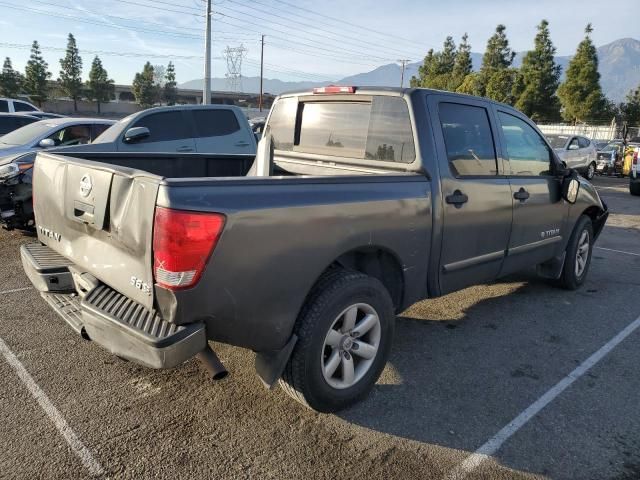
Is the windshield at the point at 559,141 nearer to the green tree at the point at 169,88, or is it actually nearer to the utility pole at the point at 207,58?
the utility pole at the point at 207,58

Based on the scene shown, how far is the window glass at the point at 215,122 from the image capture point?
8430 mm

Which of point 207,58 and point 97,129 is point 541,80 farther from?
point 97,129

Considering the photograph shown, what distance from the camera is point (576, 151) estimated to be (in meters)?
18.0

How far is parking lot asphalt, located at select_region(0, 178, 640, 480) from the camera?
259 cm

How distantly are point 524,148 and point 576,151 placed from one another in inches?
609

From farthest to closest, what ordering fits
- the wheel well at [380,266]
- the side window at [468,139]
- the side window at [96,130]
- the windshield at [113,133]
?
1. the side window at [96,130]
2. the windshield at [113,133]
3. the side window at [468,139]
4. the wheel well at [380,266]

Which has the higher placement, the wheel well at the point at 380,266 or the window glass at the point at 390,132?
the window glass at the point at 390,132

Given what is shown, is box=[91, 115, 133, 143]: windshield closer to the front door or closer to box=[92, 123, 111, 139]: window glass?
box=[92, 123, 111, 139]: window glass

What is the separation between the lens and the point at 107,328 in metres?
2.51

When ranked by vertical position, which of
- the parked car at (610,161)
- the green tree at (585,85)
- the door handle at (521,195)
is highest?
the green tree at (585,85)

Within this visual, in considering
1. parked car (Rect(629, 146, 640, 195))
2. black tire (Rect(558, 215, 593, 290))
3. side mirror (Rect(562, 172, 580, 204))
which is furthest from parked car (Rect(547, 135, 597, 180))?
side mirror (Rect(562, 172, 580, 204))

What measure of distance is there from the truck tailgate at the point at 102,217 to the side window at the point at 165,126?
15.5 ft

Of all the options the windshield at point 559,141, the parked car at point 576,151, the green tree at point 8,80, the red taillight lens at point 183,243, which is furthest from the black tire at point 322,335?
the green tree at point 8,80

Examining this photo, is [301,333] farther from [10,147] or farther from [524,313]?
[10,147]
